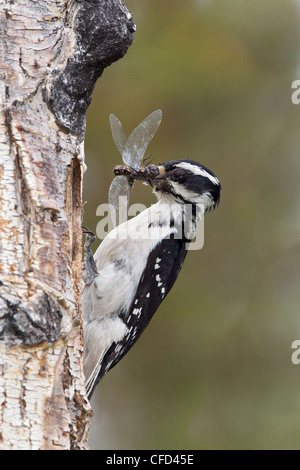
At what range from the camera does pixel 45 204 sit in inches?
99.2

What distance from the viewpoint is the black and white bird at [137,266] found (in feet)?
12.8

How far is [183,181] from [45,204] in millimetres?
1712

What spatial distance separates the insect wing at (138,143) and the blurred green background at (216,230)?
1488 millimetres

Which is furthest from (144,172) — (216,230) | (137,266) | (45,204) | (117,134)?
(216,230)

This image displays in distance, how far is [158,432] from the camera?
18.1 ft

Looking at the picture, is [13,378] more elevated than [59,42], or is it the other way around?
[59,42]

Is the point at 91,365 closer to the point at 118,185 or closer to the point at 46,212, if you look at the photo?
the point at 118,185

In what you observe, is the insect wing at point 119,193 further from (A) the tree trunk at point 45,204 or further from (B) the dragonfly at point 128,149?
(A) the tree trunk at point 45,204

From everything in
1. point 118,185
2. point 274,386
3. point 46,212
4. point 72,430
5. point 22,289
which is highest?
point 118,185

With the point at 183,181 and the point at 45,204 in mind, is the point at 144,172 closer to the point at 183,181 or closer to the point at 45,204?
the point at 183,181

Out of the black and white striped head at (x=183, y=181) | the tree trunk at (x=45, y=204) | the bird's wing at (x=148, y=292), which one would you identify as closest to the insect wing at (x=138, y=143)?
the black and white striped head at (x=183, y=181)

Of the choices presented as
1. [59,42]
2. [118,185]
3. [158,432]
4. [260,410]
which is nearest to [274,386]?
[260,410]

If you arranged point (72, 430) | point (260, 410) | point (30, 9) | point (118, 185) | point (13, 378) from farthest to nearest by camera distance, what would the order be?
point (260, 410)
point (118, 185)
point (30, 9)
point (72, 430)
point (13, 378)

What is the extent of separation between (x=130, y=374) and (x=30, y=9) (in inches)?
141
